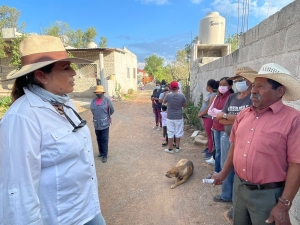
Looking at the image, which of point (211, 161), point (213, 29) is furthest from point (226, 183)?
point (213, 29)

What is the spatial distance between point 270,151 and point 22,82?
5.90 ft

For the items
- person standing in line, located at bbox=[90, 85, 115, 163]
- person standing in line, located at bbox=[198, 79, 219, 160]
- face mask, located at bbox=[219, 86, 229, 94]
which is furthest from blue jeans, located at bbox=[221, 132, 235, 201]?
person standing in line, located at bbox=[90, 85, 115, 163]

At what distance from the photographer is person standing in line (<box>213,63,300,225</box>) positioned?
144 cm

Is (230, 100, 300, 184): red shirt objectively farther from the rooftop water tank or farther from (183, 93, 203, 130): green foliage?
the rooftop water tank

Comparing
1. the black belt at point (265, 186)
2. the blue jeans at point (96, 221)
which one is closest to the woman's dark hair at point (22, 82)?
the blue jeans at point (96, 221)

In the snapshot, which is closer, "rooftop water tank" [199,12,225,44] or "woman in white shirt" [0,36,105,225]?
"woman in white shirt" [0,36,105,225]

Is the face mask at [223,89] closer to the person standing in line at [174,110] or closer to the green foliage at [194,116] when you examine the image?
the person standing in line at [174,110]

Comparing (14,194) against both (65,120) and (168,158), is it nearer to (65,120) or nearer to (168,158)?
(65,120)

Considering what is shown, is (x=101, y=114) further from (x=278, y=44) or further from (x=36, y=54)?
(x=278, y=44)

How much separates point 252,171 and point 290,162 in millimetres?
266

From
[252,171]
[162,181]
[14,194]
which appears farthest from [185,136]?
[14,194]

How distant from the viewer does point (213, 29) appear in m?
11.4

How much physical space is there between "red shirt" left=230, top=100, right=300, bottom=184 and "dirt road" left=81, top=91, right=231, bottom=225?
1.45m

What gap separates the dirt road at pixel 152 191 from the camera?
2.79 meters
